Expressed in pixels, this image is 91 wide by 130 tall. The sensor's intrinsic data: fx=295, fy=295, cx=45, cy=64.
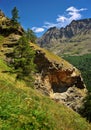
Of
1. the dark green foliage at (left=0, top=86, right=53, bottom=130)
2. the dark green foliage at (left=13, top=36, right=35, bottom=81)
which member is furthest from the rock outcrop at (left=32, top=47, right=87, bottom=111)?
the dark green foliage at (left=0, top=86, right=53, bottom=130)

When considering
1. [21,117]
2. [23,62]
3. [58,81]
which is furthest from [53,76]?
[21,117]

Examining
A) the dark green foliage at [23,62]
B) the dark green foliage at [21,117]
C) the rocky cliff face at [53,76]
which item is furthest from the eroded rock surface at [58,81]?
the dark green foliage at [21,117]

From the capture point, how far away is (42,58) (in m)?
71.2

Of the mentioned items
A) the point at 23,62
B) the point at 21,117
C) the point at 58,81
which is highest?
the point at 21,117

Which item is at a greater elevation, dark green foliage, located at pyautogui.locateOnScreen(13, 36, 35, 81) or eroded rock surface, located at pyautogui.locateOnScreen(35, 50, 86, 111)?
dark green foliage, located at pyautogui.locateOnScreen(13, 36, 35, 81)

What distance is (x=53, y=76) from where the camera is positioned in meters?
74.5

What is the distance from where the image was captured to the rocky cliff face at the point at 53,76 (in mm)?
69812

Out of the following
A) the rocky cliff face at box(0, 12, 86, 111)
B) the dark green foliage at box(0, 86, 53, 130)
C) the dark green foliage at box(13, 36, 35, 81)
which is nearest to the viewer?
the dark green foliage at box(0, 86, 53, 130)

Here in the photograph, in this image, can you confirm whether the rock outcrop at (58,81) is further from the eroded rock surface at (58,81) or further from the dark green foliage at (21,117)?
the dark green foliage at (21,117)

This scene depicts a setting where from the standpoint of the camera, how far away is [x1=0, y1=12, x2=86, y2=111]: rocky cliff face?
6981 centimetres

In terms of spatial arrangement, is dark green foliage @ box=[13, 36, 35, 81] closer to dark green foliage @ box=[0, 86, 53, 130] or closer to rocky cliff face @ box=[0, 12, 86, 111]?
rocky cliff face @ box=[0, 12, 86, 111]

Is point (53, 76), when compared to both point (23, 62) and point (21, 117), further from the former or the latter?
point (21, 117)

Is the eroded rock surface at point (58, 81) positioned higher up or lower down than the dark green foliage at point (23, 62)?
lower down

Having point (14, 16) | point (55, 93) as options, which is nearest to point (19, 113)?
point (55, 93)
